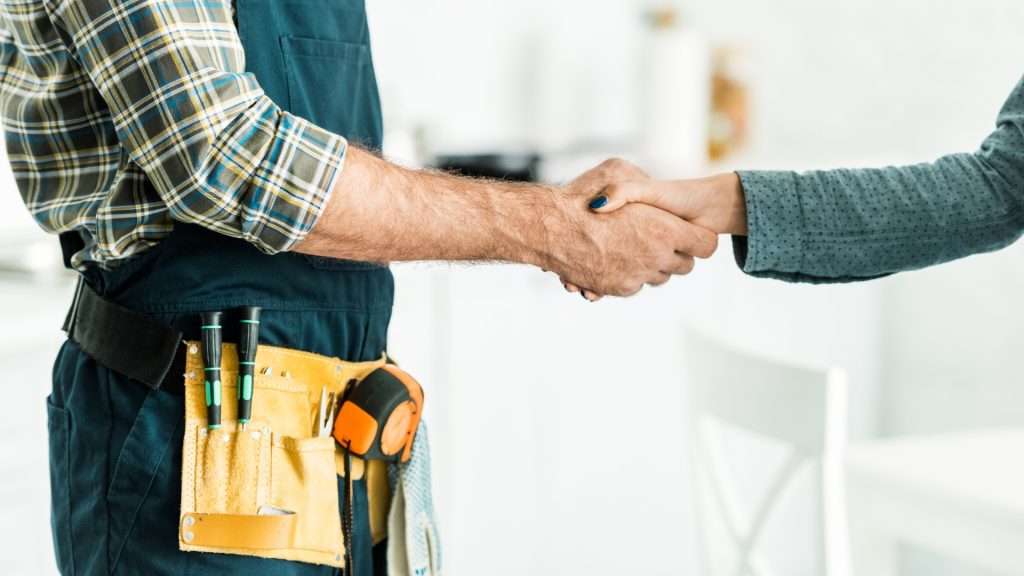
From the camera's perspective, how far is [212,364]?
34.8 inches

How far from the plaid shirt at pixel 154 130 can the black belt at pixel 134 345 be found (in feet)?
0.18

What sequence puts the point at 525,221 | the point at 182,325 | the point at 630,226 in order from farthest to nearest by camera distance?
1. the point at 630,226
2. the point at 525,221
3. the point at 182,325

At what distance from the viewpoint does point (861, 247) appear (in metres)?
1.10

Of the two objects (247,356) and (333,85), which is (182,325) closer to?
(247,356)

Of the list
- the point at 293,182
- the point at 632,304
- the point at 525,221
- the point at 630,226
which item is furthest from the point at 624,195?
the point at 632,304

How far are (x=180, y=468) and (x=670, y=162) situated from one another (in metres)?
1.74

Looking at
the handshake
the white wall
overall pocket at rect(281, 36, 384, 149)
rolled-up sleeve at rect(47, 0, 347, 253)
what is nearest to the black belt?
rolled-up sleeve at rect(47, 0, 347, 253)

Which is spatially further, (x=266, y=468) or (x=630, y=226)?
(x=630, y=226)

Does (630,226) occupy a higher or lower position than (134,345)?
higher

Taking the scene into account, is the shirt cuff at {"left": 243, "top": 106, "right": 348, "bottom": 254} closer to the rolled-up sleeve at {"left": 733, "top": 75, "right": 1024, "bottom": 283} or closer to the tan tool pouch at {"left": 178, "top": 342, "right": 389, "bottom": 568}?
the tan tool pouch at {"left": 178, "top": 342, "right": 389, "bottom": 568}

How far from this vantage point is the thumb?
110 centimetres

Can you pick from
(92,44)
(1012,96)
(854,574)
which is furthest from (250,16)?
(854,574)

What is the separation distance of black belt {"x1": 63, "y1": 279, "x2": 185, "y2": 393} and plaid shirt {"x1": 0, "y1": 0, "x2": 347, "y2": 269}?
2.1 inches

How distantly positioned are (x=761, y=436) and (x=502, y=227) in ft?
1.36
